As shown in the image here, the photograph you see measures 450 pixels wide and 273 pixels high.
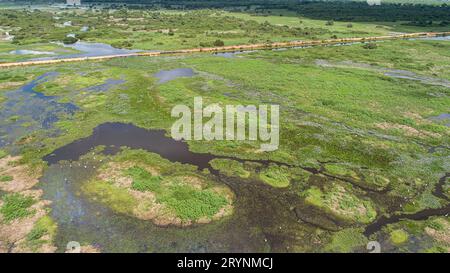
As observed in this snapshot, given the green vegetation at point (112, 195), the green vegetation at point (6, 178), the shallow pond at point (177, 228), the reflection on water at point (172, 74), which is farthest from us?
the reflection on water at point (172, 74)

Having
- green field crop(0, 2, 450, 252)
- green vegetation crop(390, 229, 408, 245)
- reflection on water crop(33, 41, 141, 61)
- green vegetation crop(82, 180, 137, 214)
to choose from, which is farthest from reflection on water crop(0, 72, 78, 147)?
green vegetation crop(390, 229, 408, 245)

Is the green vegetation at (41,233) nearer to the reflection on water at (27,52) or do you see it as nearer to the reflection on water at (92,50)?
the reflection on water at (92,50)

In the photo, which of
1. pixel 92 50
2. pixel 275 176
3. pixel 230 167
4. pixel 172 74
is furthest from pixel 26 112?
pixel 92 50

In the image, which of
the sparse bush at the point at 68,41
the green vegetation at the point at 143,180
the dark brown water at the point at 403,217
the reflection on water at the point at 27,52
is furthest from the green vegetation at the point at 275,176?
the sparse bush at the point at 68,41

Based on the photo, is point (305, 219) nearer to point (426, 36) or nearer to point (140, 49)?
point (140, 49)

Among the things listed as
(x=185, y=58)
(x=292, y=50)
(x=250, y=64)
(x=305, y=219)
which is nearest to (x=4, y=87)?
(x=185, y=58)
